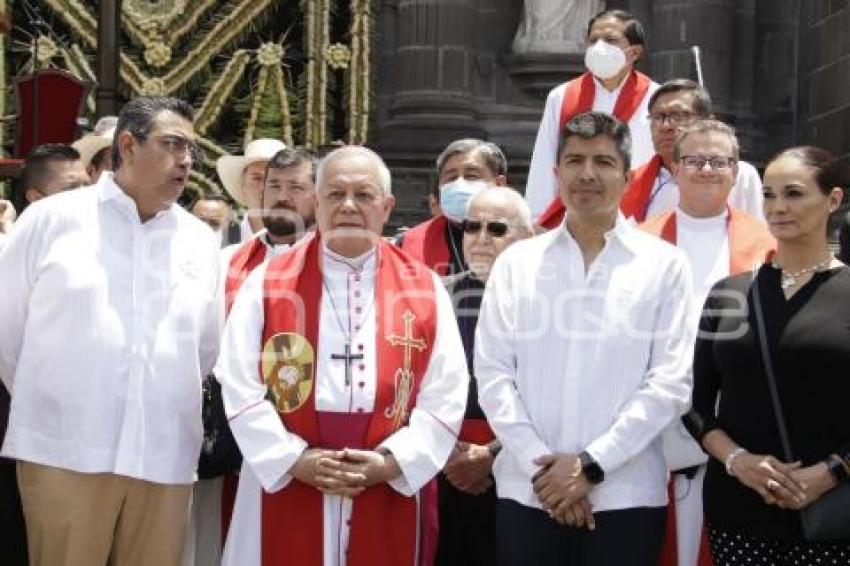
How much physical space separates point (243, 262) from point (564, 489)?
192 cm

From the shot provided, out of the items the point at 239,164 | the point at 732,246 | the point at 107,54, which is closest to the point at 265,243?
the point at 239,164

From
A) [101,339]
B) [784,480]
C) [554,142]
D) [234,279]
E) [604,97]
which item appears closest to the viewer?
[784,480]

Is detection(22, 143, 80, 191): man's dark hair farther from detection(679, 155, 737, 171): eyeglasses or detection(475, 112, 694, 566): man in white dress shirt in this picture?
detection(679, 155, 737, 171): eyeglasses

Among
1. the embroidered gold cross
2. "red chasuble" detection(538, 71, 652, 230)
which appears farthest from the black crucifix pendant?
"red chasuble" detection(538, 71, 652, 230)

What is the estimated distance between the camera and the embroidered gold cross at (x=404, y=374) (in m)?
4.71

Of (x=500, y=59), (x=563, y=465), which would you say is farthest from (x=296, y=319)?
(x=500, y=59)

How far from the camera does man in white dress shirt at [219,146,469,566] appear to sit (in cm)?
459

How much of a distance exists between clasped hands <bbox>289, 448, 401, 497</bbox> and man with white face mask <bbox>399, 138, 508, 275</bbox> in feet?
4.70

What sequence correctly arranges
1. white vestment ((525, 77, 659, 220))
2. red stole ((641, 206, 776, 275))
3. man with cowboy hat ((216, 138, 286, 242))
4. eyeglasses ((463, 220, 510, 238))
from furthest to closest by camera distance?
1. white vestment ((525, 77, 659, 220))
2. man with cowboy hat ((216, 138, 286, 242))
3. eyeglasses ((463, 220, 510, 238))
4. red stole ((641, 206, 776, 275))

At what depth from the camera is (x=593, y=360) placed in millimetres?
4555

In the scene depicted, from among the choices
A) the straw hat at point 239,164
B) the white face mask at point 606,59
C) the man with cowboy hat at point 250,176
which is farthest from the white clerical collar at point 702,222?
the straw hat at point 239,164

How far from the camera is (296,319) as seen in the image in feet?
15.6

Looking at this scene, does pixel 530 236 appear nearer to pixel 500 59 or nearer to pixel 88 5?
pixel 500 59

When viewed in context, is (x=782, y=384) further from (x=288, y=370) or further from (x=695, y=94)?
(x=695, y=94)
